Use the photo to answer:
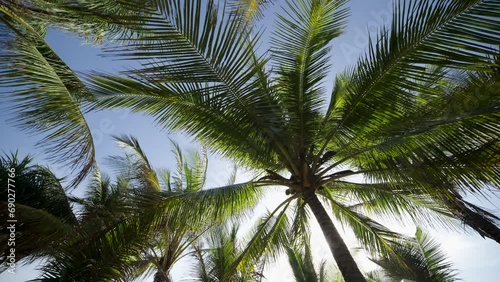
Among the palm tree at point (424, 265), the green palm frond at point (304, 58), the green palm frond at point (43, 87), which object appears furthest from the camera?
the palm tree at point (424, 265)

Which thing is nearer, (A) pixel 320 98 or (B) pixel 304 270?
(A) pixel 320 98

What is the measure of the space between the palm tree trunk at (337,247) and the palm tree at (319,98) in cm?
1

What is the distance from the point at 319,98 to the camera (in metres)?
5.84

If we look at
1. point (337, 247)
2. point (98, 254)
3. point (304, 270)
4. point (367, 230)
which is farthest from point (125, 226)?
point (304, 270)

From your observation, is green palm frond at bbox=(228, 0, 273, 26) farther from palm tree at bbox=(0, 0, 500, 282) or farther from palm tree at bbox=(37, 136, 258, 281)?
palm tree at bbox=(37, 136, 258, 281)

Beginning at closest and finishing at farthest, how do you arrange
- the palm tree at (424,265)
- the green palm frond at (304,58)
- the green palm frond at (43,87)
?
the green palm frond at (43,87) < the green palm frond at (304,58) < the palm tree at (424,265)

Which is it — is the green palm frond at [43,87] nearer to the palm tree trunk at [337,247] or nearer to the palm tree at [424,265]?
the palm tree trunk at [337,247]

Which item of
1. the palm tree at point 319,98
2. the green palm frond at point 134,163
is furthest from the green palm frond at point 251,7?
the green palm frond at point 134,163

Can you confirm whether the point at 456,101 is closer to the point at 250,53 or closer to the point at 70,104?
the point at 250,53

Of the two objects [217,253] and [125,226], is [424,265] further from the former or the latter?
[125,226]

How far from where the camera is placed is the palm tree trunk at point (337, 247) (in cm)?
459

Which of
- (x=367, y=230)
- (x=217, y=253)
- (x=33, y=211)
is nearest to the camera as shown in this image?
(x=33, y=211)

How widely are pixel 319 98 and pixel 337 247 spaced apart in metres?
2.39

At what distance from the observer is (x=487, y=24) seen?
11.6ft
